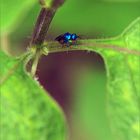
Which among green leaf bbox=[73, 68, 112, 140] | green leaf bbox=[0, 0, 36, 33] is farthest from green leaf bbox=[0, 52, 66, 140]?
green leaf bbox=[73, 68, 112, 140]

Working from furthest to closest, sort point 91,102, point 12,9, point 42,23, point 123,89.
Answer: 1. point 91,102
2. point 123,89
3. point 42,23
4. point 12,9

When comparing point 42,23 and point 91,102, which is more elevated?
point 91,102

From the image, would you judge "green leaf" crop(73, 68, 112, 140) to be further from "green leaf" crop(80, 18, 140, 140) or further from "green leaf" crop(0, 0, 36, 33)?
"green leaf" crop(0, 0, 36, 33)

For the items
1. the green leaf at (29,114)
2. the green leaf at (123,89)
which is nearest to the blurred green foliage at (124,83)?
the green leaf at (123,89)

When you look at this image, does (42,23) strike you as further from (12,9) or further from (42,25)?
(12,9)

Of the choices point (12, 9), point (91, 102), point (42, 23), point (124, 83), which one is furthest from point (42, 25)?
point (91, 102)
